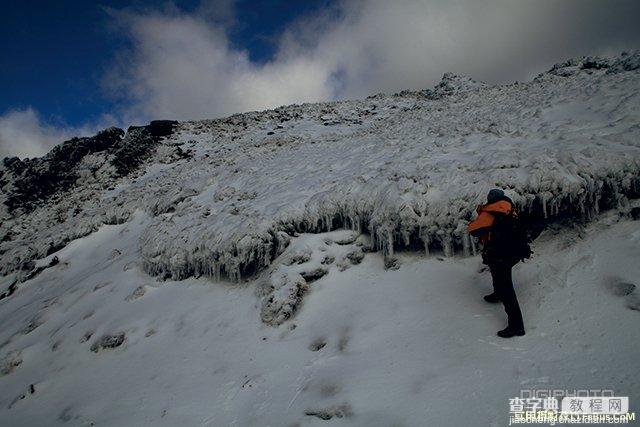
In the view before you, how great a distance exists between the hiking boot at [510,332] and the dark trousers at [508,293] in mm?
42

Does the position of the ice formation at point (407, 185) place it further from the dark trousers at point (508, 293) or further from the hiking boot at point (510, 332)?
the hiking boot at point (510, 332)

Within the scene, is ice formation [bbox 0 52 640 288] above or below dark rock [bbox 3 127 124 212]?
below

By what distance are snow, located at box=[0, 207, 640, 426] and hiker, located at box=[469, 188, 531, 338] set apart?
451 mm

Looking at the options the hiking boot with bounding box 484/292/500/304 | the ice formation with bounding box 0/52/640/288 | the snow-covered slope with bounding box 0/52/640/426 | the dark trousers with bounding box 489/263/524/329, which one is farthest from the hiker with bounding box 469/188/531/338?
the ice formation with bounding box 0/52/640/288

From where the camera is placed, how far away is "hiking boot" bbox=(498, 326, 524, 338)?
5402 millimetres

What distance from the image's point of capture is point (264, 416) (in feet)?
18.4

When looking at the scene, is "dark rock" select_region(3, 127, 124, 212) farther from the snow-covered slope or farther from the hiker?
the hiker

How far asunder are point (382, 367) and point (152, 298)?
7.28 metres

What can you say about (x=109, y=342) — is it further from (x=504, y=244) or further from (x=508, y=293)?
(x=504, y=244)

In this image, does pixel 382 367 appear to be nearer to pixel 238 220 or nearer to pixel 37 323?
pixel 238 220

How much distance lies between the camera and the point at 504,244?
5.54 metres

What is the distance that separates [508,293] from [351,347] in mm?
2653

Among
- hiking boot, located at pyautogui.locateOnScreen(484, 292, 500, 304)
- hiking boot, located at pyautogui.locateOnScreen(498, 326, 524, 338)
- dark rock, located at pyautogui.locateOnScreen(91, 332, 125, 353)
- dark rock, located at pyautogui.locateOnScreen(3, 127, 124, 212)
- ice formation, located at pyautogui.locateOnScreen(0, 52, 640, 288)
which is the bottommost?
dark rock, located at pyautogui.locateOnScreen(91, 332, 125, 353)

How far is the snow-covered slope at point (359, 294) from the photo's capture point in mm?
5270
